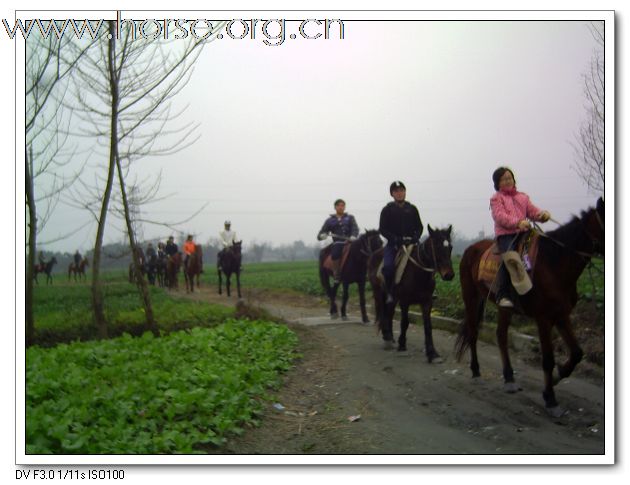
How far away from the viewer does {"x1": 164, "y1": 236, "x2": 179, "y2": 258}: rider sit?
6.57 meters

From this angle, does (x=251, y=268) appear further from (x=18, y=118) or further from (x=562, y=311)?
(x=562, y=311)

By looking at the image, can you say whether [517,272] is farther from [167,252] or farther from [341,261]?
[341,261]

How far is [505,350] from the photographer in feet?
21.7

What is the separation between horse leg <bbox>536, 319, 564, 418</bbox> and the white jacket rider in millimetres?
3066

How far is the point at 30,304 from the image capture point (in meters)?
5.91

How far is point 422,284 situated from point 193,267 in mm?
2995

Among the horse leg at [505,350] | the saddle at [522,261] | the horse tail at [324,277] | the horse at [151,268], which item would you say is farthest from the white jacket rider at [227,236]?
the horse tail at [324,277]

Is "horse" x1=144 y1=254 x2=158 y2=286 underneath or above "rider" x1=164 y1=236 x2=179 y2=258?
underneath

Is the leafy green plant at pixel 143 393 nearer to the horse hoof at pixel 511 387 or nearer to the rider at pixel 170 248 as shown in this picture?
the rider at pixel 170 248

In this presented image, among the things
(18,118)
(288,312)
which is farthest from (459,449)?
(288,312)

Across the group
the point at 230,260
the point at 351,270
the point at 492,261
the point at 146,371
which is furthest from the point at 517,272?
the point at 351,270

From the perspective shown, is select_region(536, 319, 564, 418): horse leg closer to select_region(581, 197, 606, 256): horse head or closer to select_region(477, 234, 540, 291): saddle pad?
select_region(477, 234, 540, 291): saddle pad

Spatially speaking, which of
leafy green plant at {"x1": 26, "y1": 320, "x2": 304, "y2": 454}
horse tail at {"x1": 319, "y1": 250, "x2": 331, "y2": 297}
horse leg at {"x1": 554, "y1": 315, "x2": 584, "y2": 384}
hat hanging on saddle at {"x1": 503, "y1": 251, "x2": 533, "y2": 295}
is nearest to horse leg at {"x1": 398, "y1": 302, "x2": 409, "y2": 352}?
leafy green plant at {"x1": 26, "y1": 320, "x2": 304, "y2": 454}
